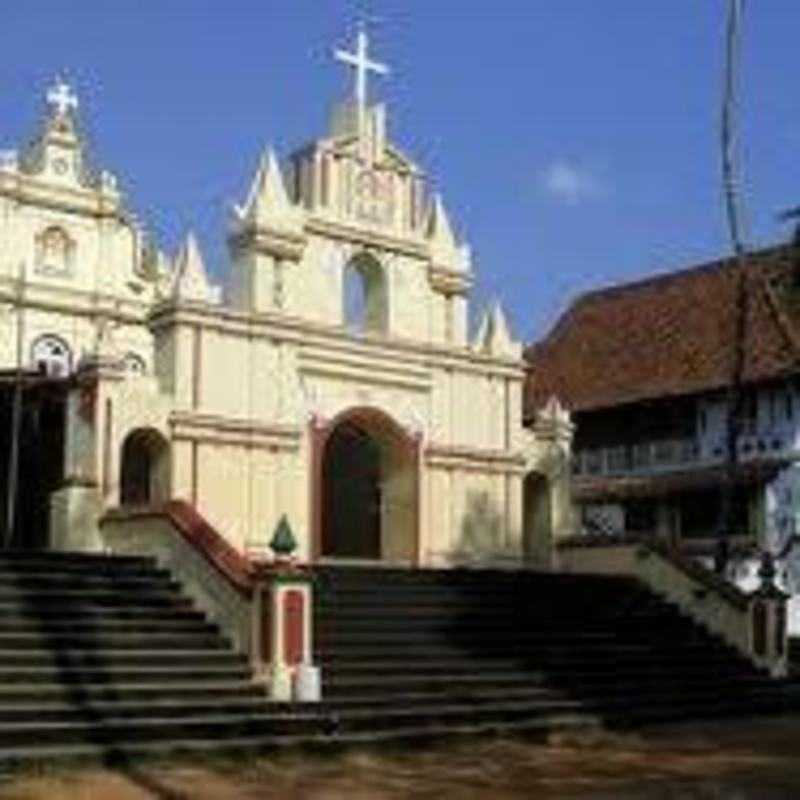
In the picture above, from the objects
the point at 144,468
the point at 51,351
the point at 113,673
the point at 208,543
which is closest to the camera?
the point at 113,673

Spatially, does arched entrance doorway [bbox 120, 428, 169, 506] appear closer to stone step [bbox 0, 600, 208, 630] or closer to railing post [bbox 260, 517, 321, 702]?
stone step [bbox 0, 600, 208, 630]

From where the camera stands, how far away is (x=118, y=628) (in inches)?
835

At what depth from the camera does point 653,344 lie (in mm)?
45531

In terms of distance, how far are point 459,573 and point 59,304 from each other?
2290cm

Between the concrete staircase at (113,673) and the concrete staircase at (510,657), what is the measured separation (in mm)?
1278

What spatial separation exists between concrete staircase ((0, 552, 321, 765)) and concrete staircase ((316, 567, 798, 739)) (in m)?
1.28

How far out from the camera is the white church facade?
93.8 ft

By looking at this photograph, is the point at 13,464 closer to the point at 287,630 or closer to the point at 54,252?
the point at 287,630

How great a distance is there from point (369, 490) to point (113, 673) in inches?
501

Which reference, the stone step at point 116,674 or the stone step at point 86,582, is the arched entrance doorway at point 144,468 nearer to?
the stone step at point 86,582

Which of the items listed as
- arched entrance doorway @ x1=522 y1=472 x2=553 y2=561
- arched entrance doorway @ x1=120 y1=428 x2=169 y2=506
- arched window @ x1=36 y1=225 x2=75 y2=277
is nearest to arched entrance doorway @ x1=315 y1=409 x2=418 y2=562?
arched entrance doorway @ x1=522 y1=472 x2=553 y2=561

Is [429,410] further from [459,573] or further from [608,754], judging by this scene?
[608,754]

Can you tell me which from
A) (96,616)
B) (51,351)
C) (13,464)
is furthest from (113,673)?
(51,351)

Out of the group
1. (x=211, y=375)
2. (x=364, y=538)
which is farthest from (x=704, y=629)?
(x=211, y=375)
